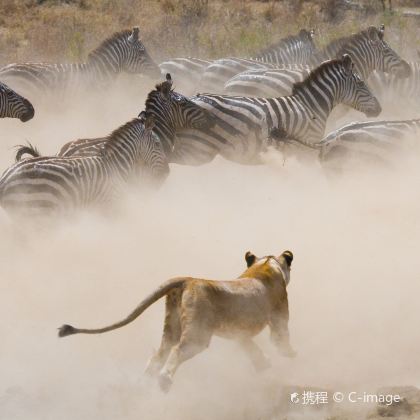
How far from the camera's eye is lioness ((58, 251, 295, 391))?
29.5 ft

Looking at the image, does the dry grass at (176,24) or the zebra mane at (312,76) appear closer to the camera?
the zebra mane at (312,76)

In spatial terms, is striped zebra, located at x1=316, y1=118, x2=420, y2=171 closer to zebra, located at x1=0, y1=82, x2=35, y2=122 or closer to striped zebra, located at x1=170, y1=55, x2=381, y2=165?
striped zebra, located at x1=170, y1=55, x2=381, y2=165

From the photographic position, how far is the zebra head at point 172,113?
16.1 meters

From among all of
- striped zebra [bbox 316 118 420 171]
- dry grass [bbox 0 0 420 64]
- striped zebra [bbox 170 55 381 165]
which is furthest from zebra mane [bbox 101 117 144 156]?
dry grass [bbox 0 0 420 64]

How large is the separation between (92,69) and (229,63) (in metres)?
2.54

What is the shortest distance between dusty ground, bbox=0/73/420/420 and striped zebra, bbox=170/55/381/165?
486mm

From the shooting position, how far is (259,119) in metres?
16.7

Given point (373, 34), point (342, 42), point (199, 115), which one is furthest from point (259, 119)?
point (342, 42)

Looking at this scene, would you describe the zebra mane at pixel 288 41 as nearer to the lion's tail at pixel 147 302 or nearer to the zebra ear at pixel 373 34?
the zebra ear at pixel 373 34

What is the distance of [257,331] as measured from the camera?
379 inches

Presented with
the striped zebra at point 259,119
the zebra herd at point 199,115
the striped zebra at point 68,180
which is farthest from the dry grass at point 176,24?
the striped zebra at point 68,180

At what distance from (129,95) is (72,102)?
1.64 metres

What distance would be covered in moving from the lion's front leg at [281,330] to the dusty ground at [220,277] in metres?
0.30

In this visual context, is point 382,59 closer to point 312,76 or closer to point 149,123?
point 312,76
